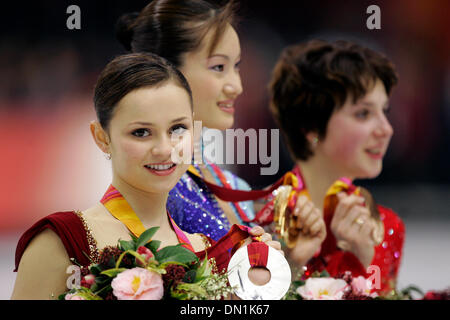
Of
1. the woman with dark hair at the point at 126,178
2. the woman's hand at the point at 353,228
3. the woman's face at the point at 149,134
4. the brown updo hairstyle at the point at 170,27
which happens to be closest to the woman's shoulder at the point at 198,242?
the woman with dark hair at the point at 126,178

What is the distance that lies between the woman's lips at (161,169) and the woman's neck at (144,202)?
7 cm

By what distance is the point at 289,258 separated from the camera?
6.64ft

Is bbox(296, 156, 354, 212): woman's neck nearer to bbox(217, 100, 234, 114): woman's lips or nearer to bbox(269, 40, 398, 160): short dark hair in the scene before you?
bbox(269, 40, 398, 160): short dark hair

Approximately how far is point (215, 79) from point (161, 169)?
0.50m

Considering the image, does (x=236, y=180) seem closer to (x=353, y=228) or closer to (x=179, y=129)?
(x=353, y=228)

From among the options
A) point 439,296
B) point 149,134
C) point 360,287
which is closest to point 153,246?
point 149,134

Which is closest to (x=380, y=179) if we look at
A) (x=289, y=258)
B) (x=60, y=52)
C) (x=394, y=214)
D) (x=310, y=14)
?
(x=394, y=214)

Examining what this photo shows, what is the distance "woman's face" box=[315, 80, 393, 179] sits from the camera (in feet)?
7.29

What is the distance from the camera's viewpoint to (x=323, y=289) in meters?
1.52

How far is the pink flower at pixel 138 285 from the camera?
1.27m

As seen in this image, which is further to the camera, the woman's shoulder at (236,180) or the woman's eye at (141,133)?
the woman's shoulder at (236,180)

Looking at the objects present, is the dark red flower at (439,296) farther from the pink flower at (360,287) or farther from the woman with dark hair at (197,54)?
the woman with dark hair at (197,54)

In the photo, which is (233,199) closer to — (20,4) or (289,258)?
(289,258)

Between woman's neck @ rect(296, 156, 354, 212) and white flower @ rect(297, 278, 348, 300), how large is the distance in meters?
0.83
